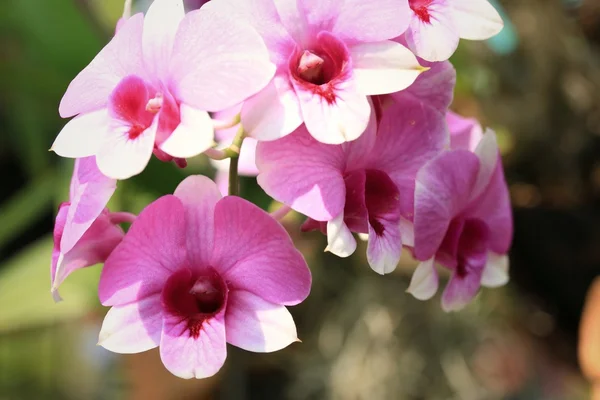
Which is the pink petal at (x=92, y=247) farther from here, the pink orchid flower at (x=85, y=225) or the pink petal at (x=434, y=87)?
the pink petal at (x=434, y=87)

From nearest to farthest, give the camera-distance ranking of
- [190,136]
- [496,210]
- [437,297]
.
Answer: [190,136], [496,210], [437,297]

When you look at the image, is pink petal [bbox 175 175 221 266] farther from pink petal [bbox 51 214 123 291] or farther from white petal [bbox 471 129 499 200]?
white petal [bbox 471 129 499 200]

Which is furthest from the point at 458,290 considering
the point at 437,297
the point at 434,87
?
the point at 437,297

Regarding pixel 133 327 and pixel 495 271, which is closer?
pixel 133 327

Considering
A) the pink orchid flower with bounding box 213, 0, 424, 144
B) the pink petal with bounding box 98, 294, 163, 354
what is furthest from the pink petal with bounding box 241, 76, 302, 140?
the pink petal with bounding box 98, 294, 163, 354

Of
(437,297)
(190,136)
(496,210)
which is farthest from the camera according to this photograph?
(437,297)

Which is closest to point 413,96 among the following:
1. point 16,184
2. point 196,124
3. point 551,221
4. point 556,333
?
point 196,124

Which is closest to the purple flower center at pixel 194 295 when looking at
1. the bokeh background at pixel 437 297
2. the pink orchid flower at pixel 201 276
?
the pink orchid flower at pixel 201 276

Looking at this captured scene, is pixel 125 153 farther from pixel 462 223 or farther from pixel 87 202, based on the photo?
pixel 462 223
